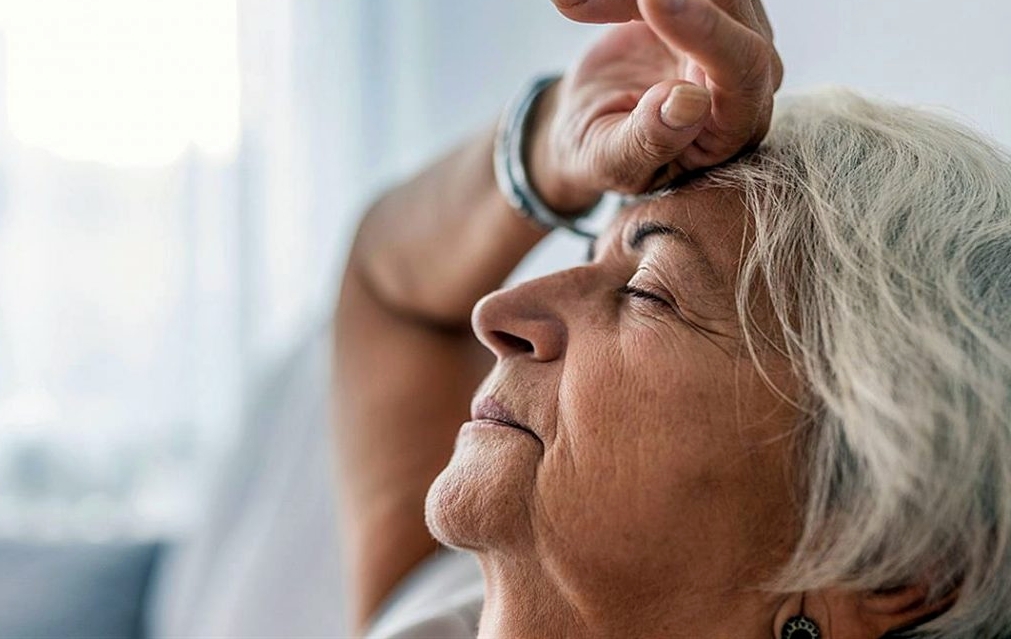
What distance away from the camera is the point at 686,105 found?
84cm

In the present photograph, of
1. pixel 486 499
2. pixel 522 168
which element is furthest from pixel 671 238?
pixel 522 168

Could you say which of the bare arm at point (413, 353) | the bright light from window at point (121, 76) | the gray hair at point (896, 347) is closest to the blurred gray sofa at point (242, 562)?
the bare arm at point (413, 353)

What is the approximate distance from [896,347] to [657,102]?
0.82 feet

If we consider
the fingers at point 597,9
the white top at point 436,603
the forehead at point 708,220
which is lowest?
the white top at point 436,603

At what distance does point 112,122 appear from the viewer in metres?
2.60

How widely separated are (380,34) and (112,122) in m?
0.65

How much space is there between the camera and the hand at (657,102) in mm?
787

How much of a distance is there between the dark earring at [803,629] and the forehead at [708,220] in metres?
0.26

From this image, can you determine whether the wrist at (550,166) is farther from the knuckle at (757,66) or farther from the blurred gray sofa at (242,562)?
the blurred gray sofa at (242,562)

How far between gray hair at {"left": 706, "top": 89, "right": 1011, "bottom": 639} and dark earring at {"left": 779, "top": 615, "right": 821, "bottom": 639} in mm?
37

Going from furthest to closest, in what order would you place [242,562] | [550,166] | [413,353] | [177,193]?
[177,193] < [242,562] < [413,353] < [550,166]

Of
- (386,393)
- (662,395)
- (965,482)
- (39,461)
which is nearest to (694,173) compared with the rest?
(662,395)

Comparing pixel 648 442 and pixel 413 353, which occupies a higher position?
pixel 648 442

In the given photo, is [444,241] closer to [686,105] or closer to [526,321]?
[526,321]
